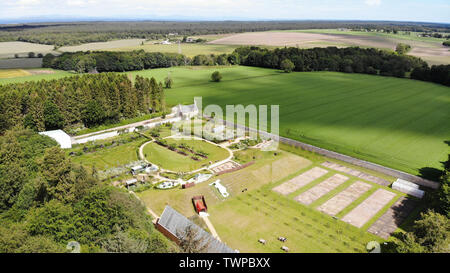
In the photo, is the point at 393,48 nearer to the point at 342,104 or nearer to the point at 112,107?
the point at 342,104

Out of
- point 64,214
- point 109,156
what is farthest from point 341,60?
point 64,214

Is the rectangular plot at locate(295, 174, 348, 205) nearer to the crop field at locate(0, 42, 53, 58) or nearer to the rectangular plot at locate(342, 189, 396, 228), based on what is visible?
the rectangular plot at locate(342, 189, 396, 228)

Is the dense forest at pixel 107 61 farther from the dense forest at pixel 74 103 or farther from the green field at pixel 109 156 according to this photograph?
the green field at pixel 109 156

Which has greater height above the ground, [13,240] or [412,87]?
[412,87]

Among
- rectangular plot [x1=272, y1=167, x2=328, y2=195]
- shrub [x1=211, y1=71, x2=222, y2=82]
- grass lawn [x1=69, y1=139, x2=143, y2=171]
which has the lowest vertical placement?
rectangular plot [x1=272, y1=167, x2=328, y2=195]

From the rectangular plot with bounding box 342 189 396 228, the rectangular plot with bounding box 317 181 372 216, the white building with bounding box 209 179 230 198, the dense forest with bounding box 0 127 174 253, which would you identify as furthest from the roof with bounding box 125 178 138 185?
the rectangular plot with bounding box 342 189 396 228

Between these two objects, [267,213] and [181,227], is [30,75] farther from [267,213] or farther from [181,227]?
[267,213]
